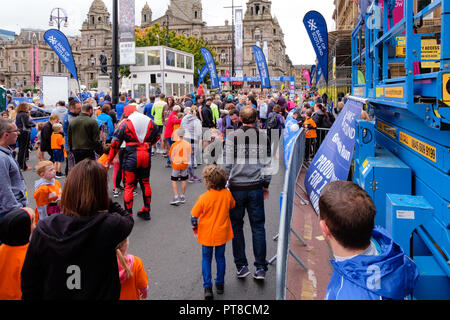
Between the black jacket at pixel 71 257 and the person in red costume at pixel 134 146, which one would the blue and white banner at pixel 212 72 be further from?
the black jacket at pixel 71 257

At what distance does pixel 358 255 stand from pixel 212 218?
8.12ft

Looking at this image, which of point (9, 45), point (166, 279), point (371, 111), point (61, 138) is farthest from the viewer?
point (9, 45)

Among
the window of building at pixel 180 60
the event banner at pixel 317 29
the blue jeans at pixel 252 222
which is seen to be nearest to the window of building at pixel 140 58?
the window of building at pixel 180 60

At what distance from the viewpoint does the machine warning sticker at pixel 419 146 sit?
2.98 metres

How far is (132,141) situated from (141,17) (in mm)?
133654

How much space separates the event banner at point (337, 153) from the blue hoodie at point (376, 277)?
2509 mm

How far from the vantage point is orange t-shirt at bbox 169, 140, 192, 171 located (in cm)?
805

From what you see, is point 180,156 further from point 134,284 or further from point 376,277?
point 376,277

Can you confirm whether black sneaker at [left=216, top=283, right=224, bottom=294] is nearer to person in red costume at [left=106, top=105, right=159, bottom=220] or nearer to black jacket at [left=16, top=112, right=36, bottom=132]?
person in red costume at [left=106, top=105, right=159, bottom=220]

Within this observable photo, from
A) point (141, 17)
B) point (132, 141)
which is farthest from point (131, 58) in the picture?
point (141, 17)

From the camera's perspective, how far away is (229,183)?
477 centimetres

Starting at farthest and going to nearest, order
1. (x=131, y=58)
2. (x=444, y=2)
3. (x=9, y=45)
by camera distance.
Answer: (x=9, y=45) → (x=131, y=58) → (x=444, y=2)

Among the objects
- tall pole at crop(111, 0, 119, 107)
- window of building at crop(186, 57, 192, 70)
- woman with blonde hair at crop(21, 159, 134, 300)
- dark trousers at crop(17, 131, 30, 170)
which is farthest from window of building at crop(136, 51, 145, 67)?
woman with blonde hair at crop(21, 159, 134, 300)

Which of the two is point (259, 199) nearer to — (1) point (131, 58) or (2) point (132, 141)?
(2) point (132, 141)
